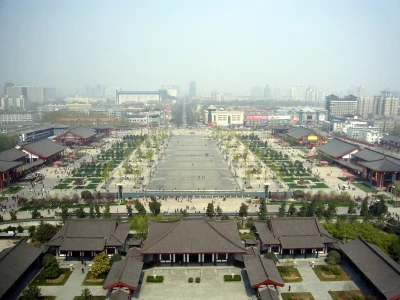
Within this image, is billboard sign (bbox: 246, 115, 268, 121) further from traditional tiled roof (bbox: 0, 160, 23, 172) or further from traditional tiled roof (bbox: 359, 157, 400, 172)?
traditional tiled roof (bbox: 0, 160, 23, 172)

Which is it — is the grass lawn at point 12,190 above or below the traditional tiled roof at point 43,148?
below

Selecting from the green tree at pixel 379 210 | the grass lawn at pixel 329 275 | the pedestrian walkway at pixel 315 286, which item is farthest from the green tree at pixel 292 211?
the pedestrian walkway at pixel 315 286

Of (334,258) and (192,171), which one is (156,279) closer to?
(334,258)

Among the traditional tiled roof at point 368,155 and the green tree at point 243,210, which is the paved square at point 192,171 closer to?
the green tree at point 243,210

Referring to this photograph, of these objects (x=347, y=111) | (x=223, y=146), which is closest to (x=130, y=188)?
(x=223, y=146)

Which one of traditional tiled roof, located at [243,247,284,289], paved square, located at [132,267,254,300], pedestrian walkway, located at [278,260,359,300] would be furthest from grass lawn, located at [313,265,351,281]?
paved square, located at [132,267,254,300]

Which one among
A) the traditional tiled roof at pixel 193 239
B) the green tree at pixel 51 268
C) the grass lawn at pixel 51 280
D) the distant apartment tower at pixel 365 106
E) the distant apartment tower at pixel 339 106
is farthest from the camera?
the distant apartment tower at pixel 365 106

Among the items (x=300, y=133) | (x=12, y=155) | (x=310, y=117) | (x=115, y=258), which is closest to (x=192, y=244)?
(x=115, y=258)
